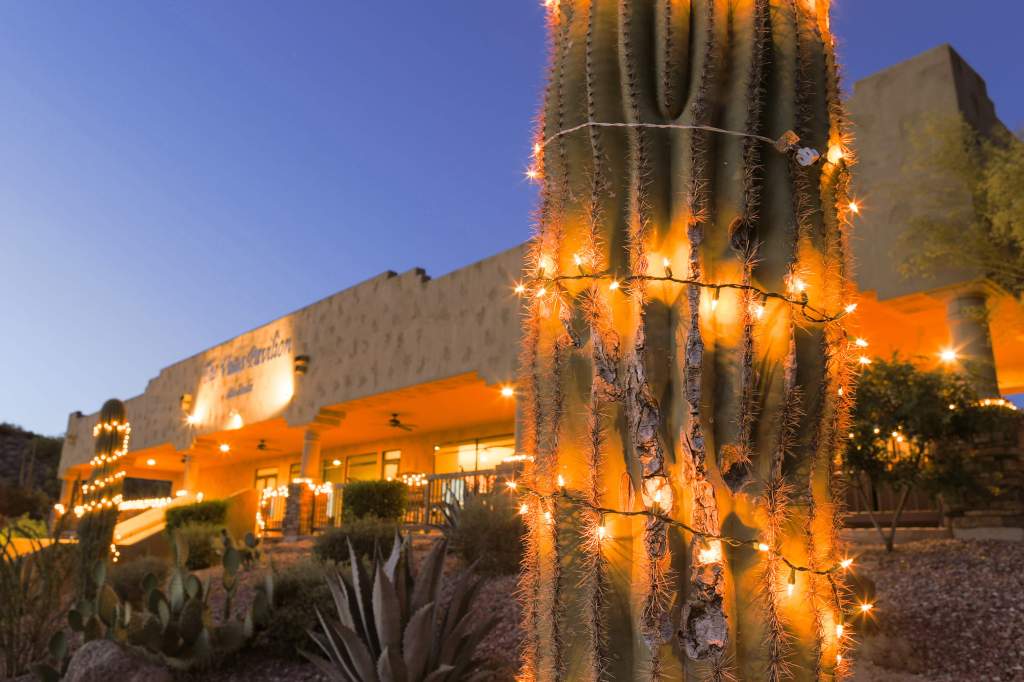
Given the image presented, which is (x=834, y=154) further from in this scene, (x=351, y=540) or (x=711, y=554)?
(x=351, y=540)

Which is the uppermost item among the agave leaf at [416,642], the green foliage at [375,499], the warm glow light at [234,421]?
the warm glow light at [234,421]

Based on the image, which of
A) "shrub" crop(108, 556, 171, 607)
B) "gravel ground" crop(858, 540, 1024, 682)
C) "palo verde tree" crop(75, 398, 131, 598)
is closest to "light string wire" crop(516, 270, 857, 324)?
"gravel ground" crop(858, 540, 1024, 682)

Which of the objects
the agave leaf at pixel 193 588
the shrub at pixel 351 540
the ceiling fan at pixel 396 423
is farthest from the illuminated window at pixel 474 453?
the agave leaf at pixel 193 588

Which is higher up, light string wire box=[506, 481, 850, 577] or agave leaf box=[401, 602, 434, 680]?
light string wire box=[506, 481, 850, 577]

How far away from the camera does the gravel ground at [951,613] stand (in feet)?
17.7

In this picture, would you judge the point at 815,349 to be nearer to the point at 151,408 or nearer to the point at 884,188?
the point at 884,188

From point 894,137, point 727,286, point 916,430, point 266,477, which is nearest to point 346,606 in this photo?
point 727,286

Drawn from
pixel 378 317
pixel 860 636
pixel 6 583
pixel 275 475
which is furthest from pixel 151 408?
pixel 860 636

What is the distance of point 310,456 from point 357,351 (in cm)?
309

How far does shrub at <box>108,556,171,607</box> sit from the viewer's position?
9.61m

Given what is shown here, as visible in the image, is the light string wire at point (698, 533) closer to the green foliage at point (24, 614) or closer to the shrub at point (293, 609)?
the shrub at point (293, 609)

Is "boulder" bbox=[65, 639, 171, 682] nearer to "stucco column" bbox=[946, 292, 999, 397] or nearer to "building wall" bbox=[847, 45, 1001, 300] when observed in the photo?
"building wall" bbox=[847, 45, 1001, 300]

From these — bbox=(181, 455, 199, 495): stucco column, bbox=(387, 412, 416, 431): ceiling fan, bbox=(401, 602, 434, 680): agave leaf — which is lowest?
bbox=(401, 602, 434, 680): agave leaf

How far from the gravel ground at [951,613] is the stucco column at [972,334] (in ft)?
9.86
